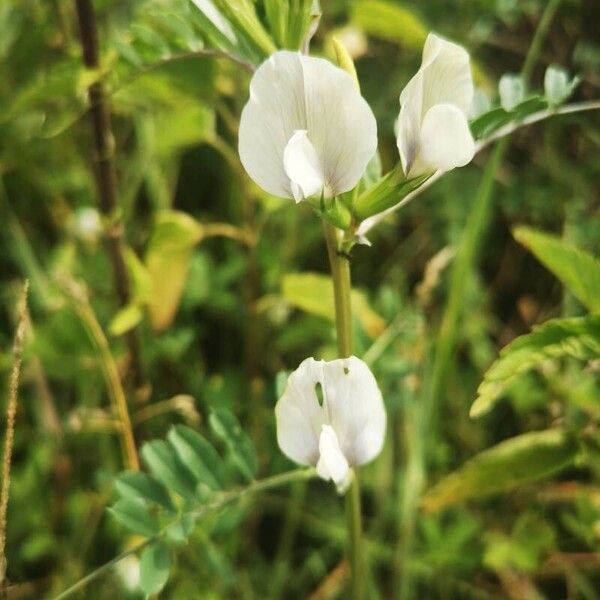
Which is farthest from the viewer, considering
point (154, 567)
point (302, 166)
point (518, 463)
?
point (518, 463)

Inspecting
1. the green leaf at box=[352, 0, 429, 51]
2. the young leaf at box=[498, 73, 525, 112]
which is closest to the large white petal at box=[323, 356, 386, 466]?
the young leaf at box=[498, 73, 525, 112]

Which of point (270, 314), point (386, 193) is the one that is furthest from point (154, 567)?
point (270, 314)

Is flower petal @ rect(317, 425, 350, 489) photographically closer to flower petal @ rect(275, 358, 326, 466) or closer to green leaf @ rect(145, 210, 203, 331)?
flower petal @ rect(275, 358, 326, 466)

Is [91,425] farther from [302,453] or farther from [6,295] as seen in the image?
[302,453]

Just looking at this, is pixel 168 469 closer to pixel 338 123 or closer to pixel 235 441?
pixel 235 441

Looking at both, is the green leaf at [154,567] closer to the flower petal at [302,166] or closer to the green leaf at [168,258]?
the flower petal at [302,166]
